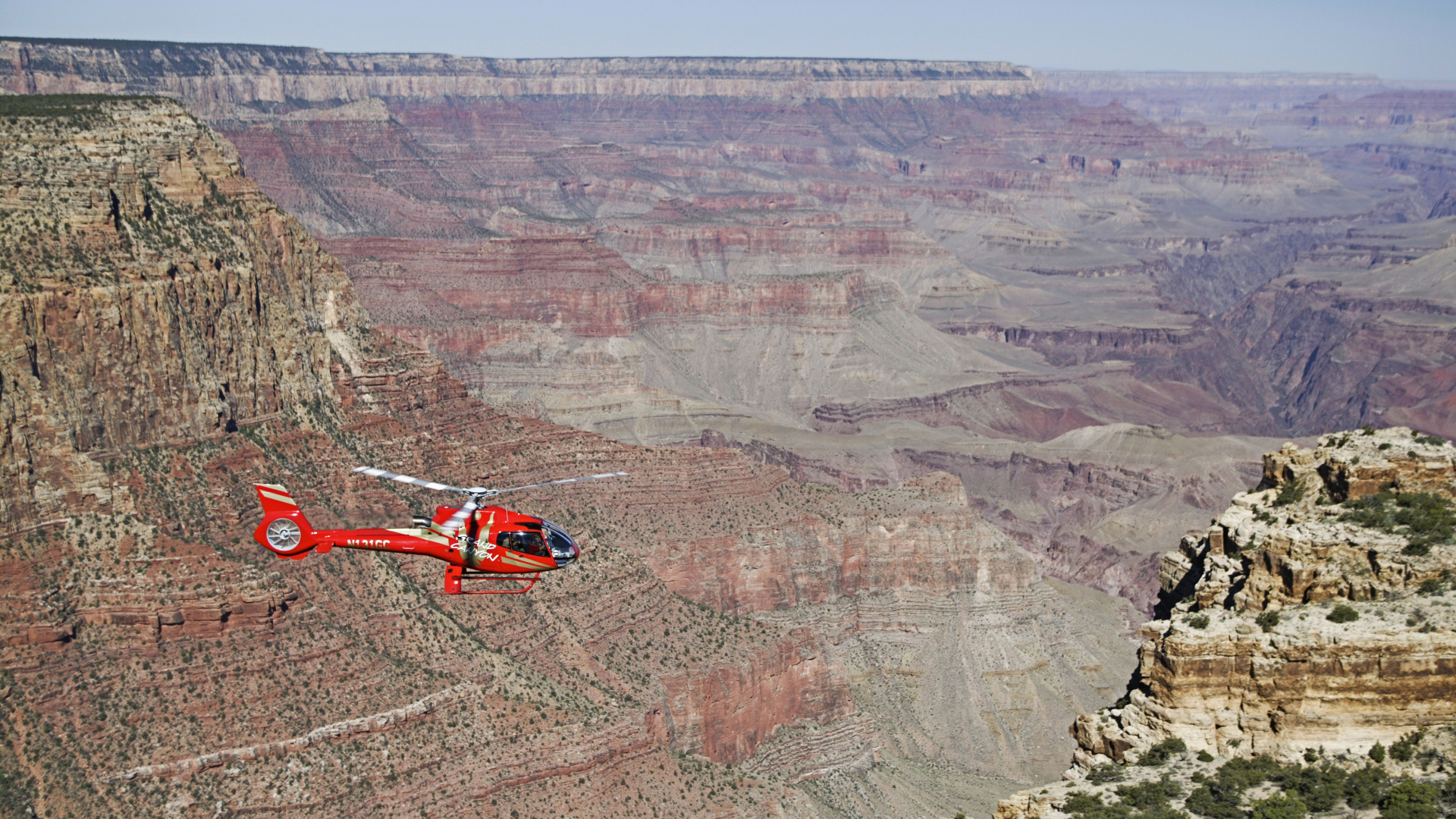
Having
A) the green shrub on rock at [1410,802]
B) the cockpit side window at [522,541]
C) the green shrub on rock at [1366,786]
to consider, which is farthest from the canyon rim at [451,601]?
the cockpit side window at [522,541]

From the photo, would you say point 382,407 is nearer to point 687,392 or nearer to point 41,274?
point 41,274

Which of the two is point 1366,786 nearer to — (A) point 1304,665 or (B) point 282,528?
(A) point 1304,665

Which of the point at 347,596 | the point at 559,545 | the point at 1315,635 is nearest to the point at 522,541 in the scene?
the point at 559,545

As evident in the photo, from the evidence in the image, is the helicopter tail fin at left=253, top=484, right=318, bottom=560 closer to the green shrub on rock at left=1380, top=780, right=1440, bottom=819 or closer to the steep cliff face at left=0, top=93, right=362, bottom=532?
the steep cliff face at left=0, top=93, right=362, bottom=532

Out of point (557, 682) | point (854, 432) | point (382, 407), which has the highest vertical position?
point (382, 407)

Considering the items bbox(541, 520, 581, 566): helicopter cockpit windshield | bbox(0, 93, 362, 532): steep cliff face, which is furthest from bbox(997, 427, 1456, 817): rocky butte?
bbox(0, 93, 362, 532): steep cliff face

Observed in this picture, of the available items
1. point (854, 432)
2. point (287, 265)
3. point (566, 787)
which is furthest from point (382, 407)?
point (854, 432)
